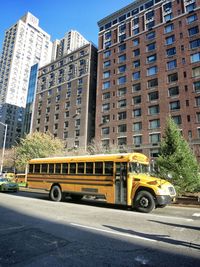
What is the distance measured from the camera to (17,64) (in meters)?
126

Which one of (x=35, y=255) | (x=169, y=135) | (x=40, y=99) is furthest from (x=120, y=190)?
(x=40, y=99)

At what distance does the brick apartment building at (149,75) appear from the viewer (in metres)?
41.6

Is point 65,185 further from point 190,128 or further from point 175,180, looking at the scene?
point 190,128

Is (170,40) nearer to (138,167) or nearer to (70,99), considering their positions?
(70,99)

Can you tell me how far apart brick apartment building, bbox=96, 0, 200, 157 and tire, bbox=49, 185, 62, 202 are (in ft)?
94.5

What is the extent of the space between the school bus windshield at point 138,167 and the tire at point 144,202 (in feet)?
4.55

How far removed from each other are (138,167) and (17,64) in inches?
5126

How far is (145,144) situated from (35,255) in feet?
130

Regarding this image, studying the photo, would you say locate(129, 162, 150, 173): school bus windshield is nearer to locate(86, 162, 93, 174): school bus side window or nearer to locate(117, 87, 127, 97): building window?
locate(86, 162, 93, 174): school bus side window

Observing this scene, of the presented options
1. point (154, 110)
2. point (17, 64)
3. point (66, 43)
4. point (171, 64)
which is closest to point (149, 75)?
point (171, 64)

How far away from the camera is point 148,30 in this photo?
50.2 meters

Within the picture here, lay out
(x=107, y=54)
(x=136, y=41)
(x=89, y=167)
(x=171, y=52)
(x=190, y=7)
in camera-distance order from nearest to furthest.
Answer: (x=89, y=167) < (x=171, y=52) < (x=190, y=7) < (x=136, y=41) < (x=107, y=54)

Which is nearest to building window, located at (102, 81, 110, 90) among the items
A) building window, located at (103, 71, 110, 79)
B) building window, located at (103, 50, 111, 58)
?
building window, located at (103, 71, 110, 79)

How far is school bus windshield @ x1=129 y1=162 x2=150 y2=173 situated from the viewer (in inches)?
501
